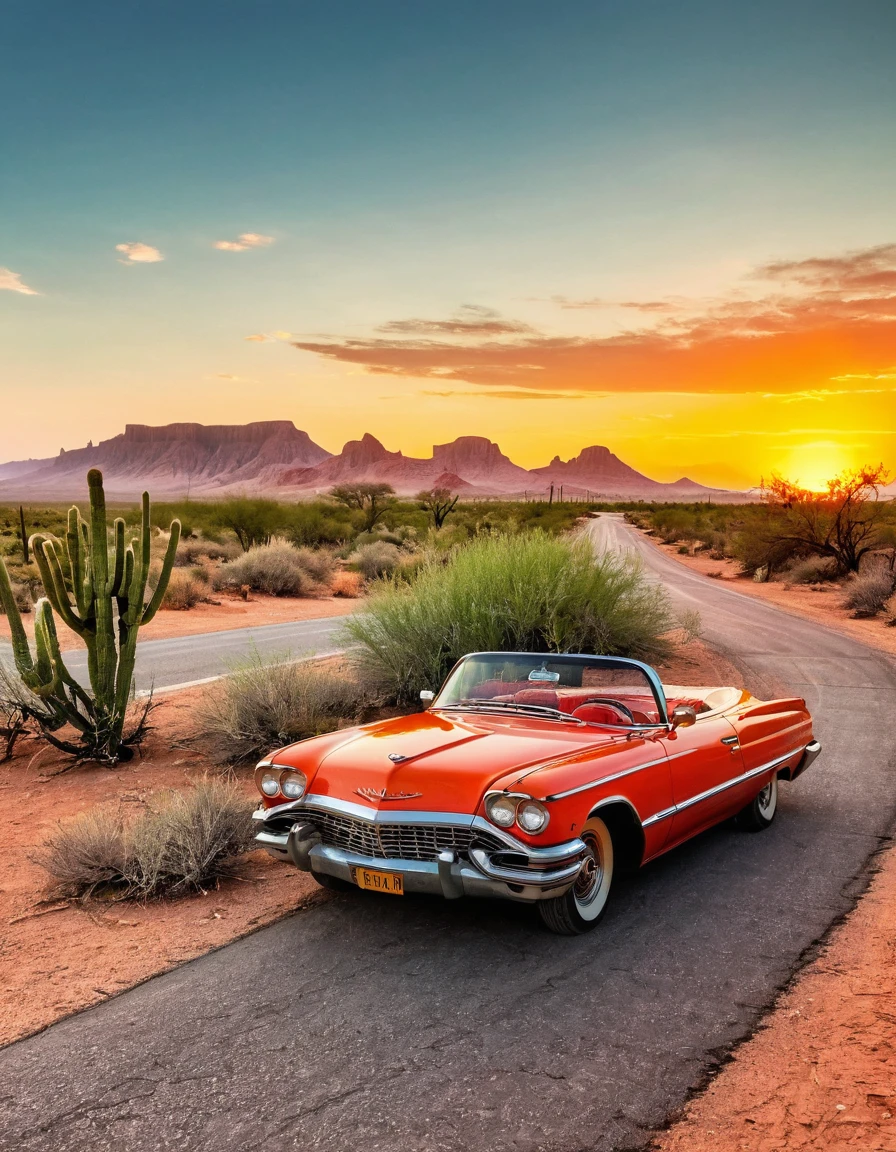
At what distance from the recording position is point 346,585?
1235 inches

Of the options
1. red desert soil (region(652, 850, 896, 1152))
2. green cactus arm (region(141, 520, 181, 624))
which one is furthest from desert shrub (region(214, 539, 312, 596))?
red desert soil (region(652, 850, 896, 1152))

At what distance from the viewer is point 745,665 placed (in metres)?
14.5

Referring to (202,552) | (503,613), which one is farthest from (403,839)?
(202,552)

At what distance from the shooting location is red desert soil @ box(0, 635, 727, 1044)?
15.0 ft

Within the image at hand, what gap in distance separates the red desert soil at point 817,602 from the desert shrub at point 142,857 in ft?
45.3

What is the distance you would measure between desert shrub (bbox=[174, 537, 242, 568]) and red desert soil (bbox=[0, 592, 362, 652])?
8.17 metres

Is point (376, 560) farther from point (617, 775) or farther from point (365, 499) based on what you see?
point (365, 499)

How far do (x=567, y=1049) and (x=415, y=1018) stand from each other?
0.67 m

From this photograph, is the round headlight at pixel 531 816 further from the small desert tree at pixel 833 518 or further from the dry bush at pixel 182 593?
the small desert tree at pixel 833 518

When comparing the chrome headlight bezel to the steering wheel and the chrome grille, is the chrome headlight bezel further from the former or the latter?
the steering wheel

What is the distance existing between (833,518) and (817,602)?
32.9ft

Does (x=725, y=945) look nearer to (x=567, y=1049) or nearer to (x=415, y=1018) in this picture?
(x=567, y=1049)

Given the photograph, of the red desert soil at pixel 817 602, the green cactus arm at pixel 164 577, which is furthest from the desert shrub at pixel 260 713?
the red desert soil at pixel 817 602

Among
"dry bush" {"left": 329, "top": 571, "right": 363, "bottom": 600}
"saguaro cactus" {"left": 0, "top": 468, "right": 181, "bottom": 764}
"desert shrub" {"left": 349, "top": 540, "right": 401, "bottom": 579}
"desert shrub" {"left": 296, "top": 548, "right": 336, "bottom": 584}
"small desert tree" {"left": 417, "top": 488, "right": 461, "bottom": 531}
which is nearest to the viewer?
"saguaro cactus" {"left": 0, "top": 468, "right": 181, "bottom": 764}
